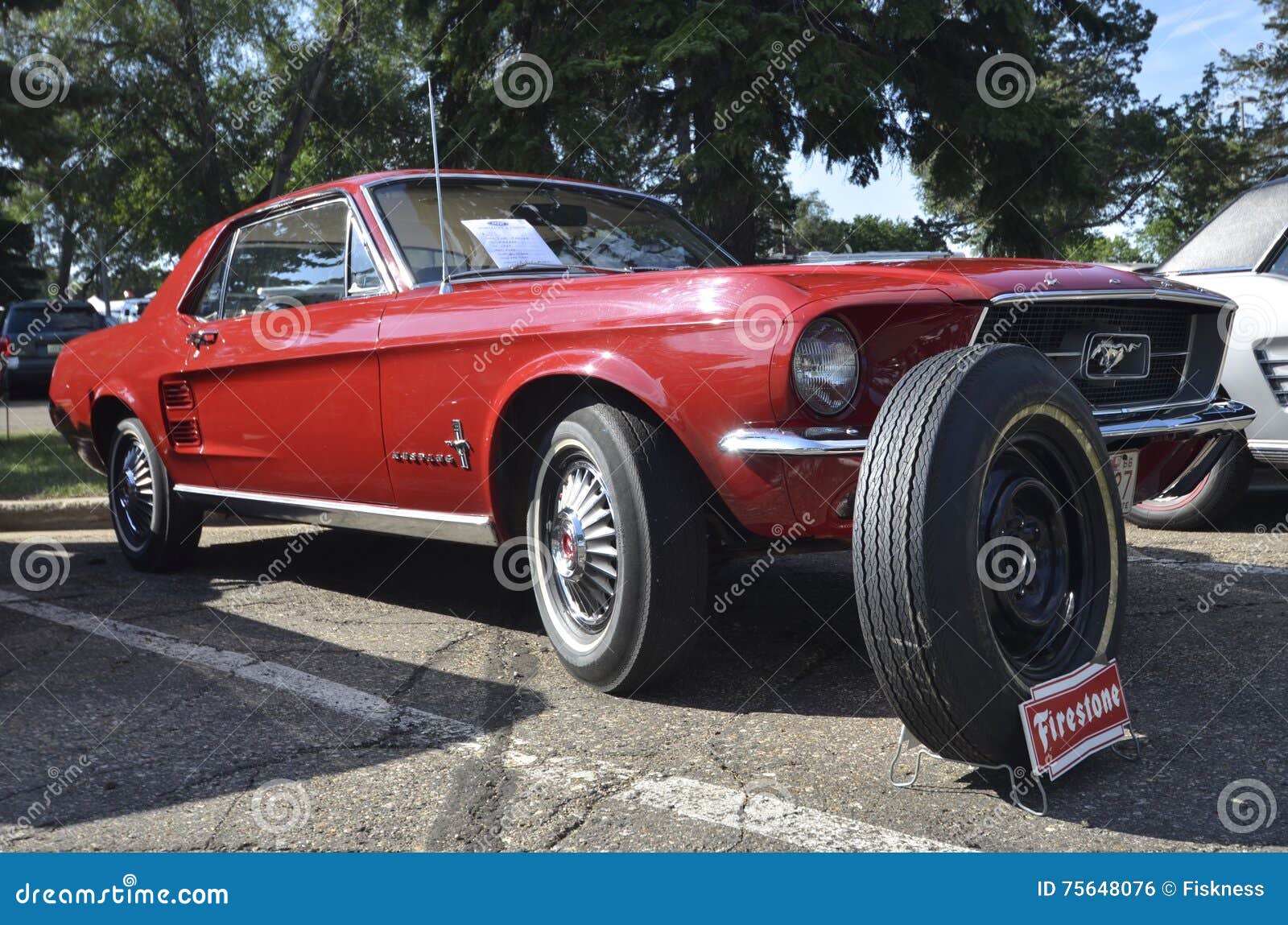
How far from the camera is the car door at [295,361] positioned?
4.24 m

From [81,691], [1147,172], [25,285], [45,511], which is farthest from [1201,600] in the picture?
[25,285]

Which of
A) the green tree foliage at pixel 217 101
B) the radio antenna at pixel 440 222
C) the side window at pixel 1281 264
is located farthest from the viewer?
the green tree foliage at pixel 217 101

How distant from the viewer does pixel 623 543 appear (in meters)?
3.25

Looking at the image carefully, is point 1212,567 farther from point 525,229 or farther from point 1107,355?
point 525,229

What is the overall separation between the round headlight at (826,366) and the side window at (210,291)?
3308mm

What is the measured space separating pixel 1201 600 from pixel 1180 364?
3.29 feet

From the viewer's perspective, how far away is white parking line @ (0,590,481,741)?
10.8 feet

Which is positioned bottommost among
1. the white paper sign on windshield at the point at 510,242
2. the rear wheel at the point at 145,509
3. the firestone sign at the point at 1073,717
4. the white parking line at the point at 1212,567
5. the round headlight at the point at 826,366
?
the rear wheel at the point at 145,509

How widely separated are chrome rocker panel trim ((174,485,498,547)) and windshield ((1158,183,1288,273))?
3.97 metres

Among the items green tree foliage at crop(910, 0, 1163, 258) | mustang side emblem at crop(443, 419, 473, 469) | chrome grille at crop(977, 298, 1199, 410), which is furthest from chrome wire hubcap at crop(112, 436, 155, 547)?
green tree foliage at crop(910, 0, 1163, 258)

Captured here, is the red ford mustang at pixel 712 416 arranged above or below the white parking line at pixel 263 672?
above

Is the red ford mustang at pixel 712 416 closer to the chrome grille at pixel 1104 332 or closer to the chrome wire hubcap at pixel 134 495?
the chrome grille at pixel 1104 332

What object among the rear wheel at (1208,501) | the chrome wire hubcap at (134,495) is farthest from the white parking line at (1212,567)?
the chrome wire hubcap at (134,495)

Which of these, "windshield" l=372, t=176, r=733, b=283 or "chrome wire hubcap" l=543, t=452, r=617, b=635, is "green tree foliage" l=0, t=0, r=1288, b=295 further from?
"chrome wire hubcap" l=543, t=452, r=617, b=635
